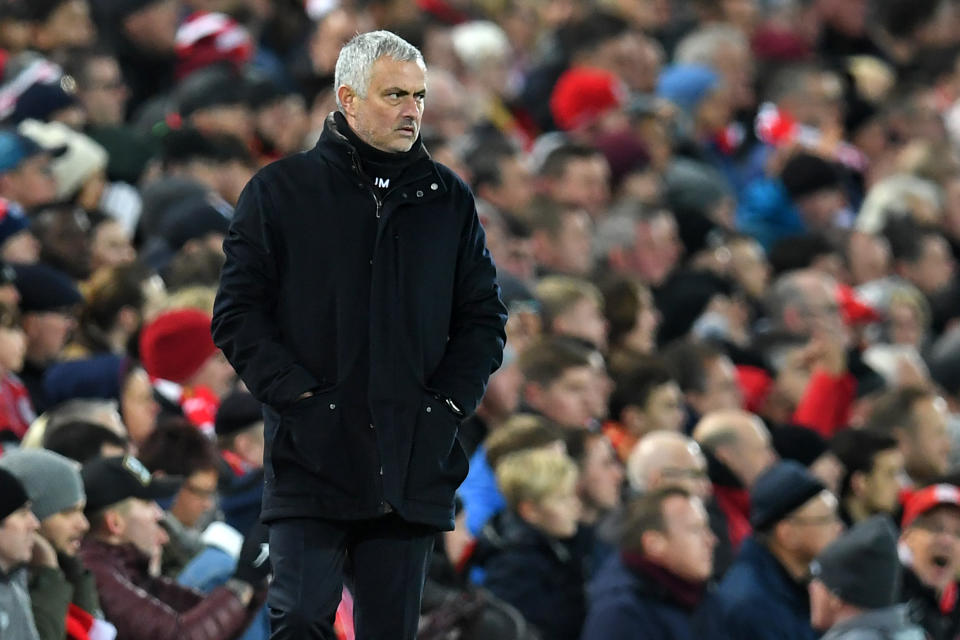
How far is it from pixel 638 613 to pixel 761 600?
0.78 meters

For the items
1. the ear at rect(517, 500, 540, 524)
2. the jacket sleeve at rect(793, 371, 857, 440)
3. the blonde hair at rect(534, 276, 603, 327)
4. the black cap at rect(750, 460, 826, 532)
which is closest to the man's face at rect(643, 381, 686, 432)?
the blonde hair at rect(534, 276, 603, 327)

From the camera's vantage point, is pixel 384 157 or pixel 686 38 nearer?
pixel 384 157

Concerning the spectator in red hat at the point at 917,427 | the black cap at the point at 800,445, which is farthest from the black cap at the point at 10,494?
the spectator in red hat at the point at 917,427

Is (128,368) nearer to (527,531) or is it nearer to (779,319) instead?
(527,531)

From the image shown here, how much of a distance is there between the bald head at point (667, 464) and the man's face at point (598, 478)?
158 millimetres

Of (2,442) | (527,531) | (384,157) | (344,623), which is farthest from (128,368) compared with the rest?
(384,157)

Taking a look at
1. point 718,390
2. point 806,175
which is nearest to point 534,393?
point 718,390

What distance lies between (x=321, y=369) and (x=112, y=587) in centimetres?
217

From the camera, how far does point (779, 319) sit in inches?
496

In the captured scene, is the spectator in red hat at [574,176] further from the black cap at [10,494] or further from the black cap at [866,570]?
the black cap at [10,494]

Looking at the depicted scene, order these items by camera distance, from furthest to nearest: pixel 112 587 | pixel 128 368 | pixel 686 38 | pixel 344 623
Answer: pixel 686 38
pixel 128 368
pixel 112 587
pixel 344 623

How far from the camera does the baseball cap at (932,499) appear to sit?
30.6 ft

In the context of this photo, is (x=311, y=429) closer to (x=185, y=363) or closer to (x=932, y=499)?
(x=185, y=363)

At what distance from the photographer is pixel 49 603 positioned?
21.0 feet
